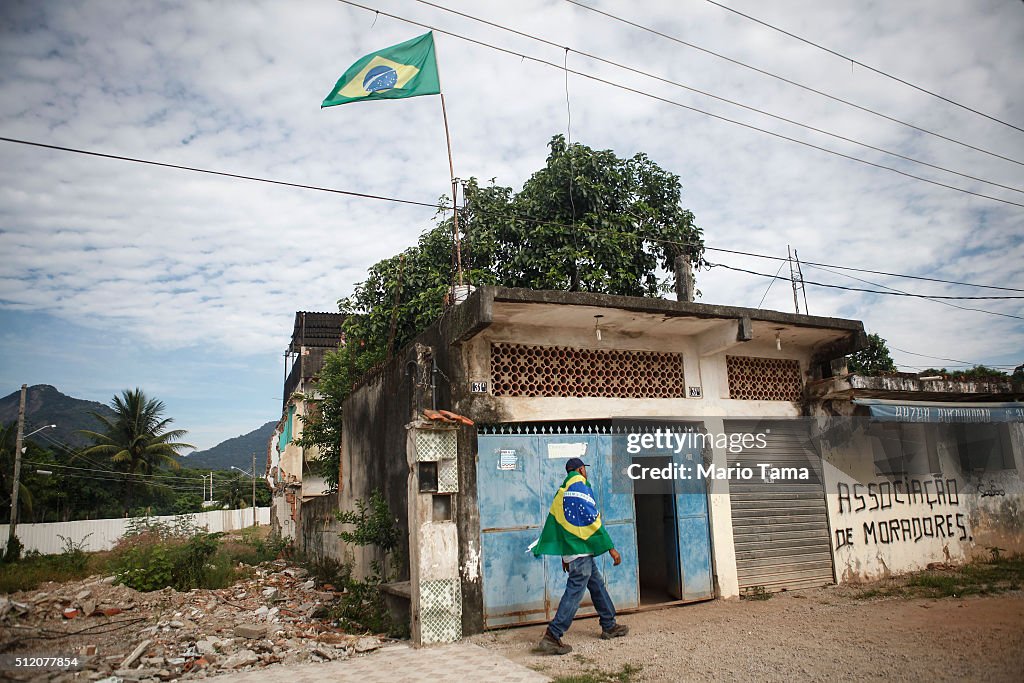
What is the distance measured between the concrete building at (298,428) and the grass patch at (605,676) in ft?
39.2

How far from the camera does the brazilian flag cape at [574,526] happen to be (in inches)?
237

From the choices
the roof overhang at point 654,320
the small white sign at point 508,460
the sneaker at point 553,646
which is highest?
the roof overhang at point 654,320

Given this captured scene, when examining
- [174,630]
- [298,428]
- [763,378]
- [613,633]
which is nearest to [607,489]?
[613,633]

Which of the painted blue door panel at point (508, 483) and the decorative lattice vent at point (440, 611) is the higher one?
the painted blue door panel at point (508, 483)

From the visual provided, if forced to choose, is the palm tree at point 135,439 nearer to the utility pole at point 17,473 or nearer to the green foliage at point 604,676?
the utility pole at point 17,473

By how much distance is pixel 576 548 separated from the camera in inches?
236

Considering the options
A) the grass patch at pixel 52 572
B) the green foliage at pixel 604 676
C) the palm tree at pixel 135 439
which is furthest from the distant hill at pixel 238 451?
the green foliage at pixel 604 676

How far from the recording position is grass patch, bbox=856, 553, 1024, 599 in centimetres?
800

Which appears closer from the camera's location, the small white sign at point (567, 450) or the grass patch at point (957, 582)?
the small white sign at point (567, 450)

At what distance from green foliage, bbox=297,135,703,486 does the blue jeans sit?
760 cm

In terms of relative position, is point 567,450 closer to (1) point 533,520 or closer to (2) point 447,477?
(1) point 533,520

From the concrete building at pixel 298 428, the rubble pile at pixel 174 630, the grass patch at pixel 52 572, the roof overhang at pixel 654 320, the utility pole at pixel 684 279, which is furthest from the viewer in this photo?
the concrete building at pixel 298 428

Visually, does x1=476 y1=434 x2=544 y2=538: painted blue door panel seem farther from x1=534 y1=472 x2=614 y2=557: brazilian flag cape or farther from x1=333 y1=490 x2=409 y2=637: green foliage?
x1=333 y1=490 x2=409 y2=637: green foliage

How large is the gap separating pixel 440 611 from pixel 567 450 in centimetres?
221
